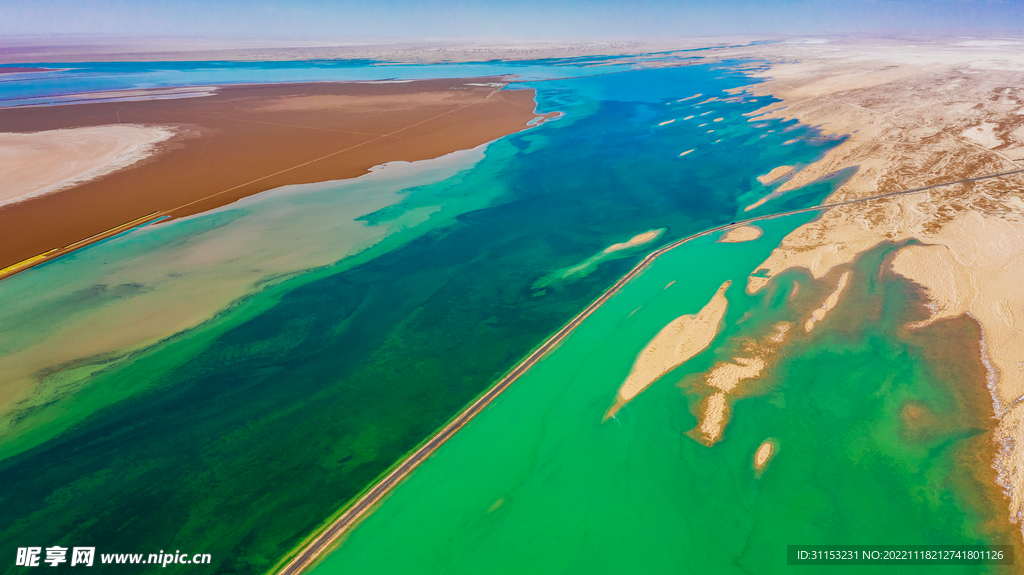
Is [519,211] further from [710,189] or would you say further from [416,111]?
[416,111]

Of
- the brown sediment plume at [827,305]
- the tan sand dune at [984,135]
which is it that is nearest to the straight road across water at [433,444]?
the brown sediment plume at [827,305]

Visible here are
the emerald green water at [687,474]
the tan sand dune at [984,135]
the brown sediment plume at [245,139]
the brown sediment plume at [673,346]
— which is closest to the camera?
the emerald green water at [687,474]

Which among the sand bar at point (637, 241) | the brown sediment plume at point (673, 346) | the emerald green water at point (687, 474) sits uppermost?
the sand bar at point (637, 241)

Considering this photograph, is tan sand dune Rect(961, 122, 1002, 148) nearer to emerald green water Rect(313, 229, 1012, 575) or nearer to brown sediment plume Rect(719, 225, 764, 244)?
brown sediment plume Rect(719, 225, 764, 244)

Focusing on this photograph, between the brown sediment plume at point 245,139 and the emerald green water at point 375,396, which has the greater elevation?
the brown sediment plume at point 245,139

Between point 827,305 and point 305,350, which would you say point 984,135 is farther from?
point 305,350

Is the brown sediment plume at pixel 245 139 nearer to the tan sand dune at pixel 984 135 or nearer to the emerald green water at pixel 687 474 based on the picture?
the emerald green water at pixel 687 474

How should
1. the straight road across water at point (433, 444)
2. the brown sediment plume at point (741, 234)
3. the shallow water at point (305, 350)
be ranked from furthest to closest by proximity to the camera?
1. the brown sediment plume at point (741, 234)
2. the shallow water at point (305, 350)
3. the straight road across water at point (433, 444)
